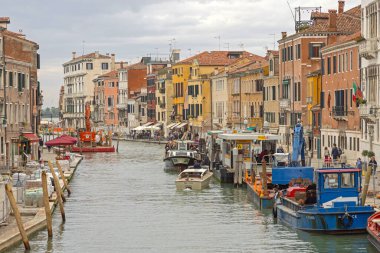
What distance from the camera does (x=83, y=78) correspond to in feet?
577

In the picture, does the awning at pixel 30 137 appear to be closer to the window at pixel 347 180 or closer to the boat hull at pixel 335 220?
the boat hull at pixel 335 220

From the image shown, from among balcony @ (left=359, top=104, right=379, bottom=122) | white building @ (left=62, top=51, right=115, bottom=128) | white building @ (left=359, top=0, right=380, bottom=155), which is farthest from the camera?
white building @ (left=62, top=51, right=115, bottom=128)

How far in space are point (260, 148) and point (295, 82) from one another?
16.4 meters

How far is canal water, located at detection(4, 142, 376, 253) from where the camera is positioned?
30453mm

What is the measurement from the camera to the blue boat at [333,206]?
3048 centimetres

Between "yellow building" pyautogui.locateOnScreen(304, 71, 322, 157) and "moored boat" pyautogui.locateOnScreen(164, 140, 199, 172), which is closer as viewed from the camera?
"moored boat" pyautogui.locateOnScreen(164, 140, 199, 172)

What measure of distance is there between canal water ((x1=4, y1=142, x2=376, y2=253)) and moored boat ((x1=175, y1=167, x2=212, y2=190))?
1.55 feet

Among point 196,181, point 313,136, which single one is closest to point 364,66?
point 196,181

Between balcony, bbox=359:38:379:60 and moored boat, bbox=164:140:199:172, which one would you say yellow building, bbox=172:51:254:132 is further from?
balcony, bbox=359:38:379:60

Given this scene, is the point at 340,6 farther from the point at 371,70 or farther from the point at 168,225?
the point at 168,225

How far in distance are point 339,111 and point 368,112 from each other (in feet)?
28.4

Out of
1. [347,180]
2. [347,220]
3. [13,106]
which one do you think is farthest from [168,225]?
[13,106]

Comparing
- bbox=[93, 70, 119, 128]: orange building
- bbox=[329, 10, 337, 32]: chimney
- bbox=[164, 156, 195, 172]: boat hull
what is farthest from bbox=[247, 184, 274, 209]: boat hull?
bbox=[93, 70, 119, 128]: orange building

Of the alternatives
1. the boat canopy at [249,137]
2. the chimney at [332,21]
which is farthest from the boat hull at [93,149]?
the boat canopy at [249,137]
